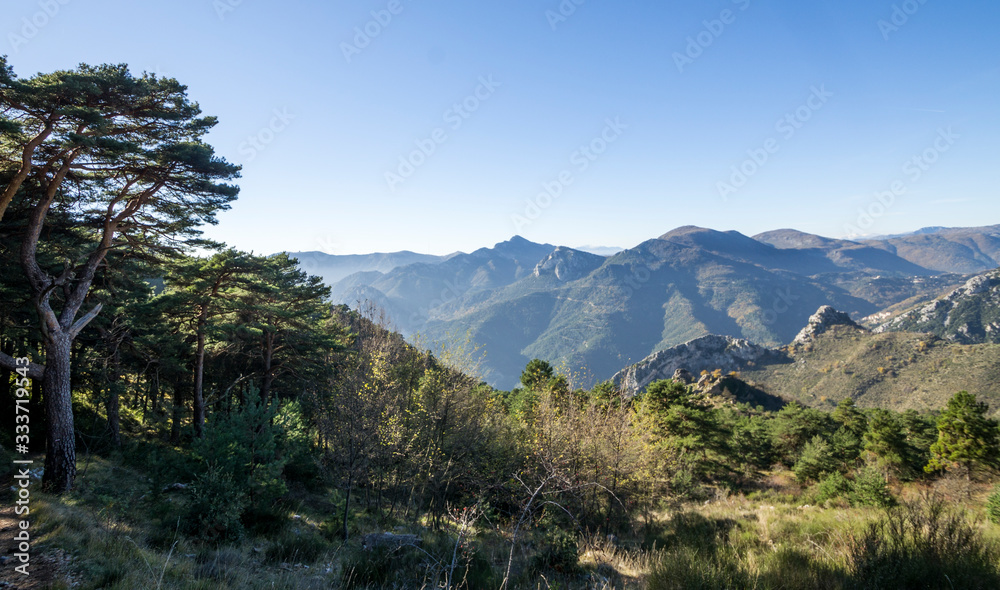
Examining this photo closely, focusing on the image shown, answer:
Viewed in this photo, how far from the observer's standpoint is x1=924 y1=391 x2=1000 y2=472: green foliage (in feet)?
59.9

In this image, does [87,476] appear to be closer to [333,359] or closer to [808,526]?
[333,359]

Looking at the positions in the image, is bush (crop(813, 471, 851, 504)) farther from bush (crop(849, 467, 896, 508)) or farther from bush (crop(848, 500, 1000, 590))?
bush (crop(848, 500, 1000, 590))

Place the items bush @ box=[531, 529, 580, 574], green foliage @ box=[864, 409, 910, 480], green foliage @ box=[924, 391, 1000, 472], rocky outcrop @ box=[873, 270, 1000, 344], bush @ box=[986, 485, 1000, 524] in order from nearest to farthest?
bush @ box=[531, 529, 580, 574], bush @ box=[986, 485, 1000, 524], green foliage @ box=[924, 391, 1000, 472], green foliage @ box=[864, 409, 910, 480], rocky outcrop @ box=[873, 270, 1000, 344]

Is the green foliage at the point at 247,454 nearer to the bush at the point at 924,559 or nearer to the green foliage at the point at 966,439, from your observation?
the bush at the point at 924,559

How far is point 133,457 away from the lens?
15.0m

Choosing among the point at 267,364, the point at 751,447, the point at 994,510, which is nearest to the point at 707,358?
the point at 751,447

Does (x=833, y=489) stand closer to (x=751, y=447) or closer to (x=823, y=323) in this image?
(x=751, y=447)

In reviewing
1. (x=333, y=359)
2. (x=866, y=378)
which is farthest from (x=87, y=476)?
(x=866, y=378)

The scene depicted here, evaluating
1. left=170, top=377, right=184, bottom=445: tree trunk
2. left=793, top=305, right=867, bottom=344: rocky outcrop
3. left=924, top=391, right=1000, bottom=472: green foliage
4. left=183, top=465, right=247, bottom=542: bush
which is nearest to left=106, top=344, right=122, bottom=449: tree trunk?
left=170, top=377, right=184, bottom=445: tree trunk

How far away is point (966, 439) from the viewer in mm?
18594

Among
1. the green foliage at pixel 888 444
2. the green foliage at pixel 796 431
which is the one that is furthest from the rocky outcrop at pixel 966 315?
the green foliage at pixel 888 444

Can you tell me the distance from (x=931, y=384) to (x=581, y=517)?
4063 inches

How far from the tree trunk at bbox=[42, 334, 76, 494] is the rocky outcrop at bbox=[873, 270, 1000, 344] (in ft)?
595

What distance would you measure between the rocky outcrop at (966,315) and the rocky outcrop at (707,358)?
4024 centimetres
